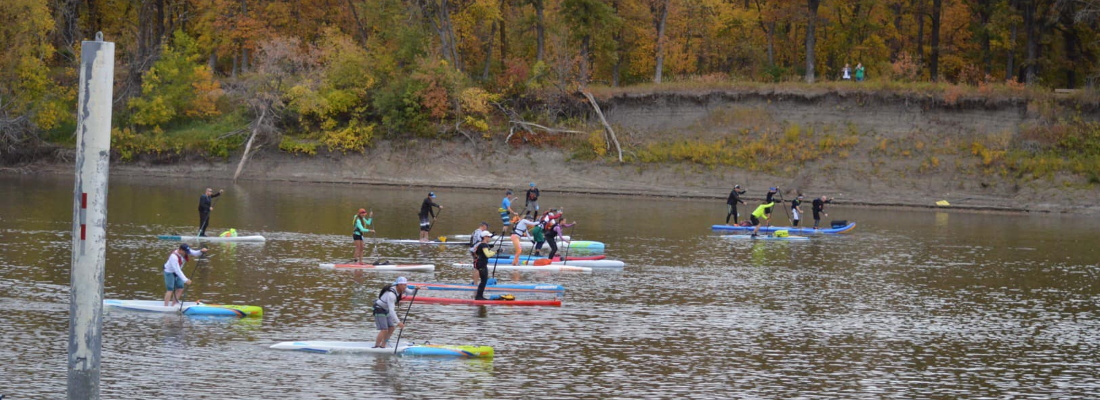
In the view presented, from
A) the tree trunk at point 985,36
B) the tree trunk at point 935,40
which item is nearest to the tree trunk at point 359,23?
the tree trunk at point 935,40

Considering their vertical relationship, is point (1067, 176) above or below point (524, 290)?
above

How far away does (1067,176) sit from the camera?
6003 cm

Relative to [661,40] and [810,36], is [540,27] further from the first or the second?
[810,36]

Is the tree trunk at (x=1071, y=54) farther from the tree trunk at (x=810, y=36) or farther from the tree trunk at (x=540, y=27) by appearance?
the tree trunk at (x=540, y=27)

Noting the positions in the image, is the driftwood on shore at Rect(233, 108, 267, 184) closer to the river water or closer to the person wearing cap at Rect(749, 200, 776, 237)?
the river water

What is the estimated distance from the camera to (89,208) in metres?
10.8

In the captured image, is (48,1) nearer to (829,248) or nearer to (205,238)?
A: (205,238)

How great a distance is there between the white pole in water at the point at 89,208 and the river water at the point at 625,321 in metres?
5.98

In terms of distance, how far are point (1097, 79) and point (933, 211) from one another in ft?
54.4

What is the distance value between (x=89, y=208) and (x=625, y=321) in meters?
15.4

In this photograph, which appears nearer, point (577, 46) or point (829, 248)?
point (829, 248)

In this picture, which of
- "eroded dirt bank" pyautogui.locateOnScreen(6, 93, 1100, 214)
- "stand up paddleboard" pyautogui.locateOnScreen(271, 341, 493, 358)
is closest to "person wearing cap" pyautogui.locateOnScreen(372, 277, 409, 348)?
"stand up paddleboard" pyautogui.locateOnScreen(271, 341, 493, 358)

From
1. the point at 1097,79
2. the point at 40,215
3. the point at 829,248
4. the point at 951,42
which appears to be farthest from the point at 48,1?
the point at 1097,79

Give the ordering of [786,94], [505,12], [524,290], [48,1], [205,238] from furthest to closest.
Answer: [505,12] < [48,1] < [786,94] < [205,238] < [524,290]
